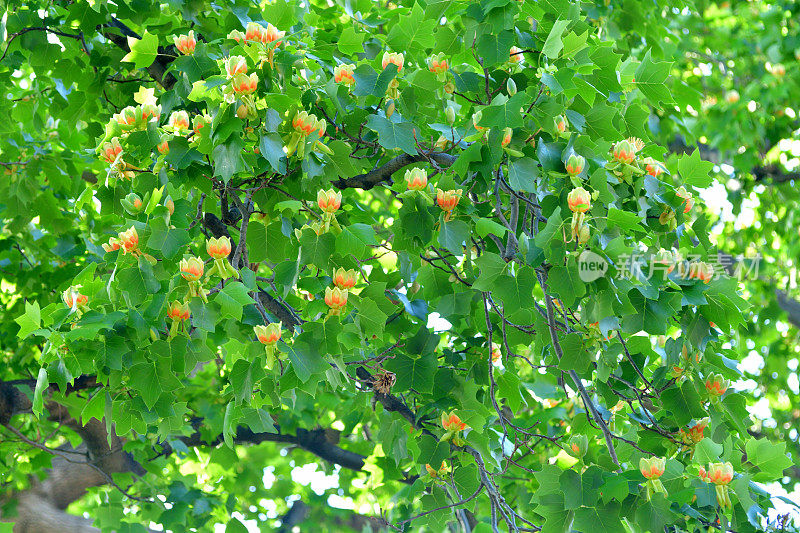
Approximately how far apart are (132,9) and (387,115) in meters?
1.28

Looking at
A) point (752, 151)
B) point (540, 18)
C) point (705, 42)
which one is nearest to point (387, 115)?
point (540, 18)

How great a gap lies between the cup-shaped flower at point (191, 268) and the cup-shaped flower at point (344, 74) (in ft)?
2.12

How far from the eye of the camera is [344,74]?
6.59ft

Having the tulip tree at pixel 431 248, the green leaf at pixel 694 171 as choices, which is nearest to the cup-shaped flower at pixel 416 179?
the tulip tree at pixel 431 248

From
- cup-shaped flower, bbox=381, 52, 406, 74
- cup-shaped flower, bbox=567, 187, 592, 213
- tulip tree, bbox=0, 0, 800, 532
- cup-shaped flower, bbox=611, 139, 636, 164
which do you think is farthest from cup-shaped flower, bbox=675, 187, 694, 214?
cup-shaped flower, bbox=381, 52, 406, 74

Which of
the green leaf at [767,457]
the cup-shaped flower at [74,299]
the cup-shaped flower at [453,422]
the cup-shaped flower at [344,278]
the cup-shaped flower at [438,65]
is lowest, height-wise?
the cup-shaped flower at [453,422]

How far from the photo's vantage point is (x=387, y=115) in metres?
2.01

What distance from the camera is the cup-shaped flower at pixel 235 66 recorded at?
173 centimetres

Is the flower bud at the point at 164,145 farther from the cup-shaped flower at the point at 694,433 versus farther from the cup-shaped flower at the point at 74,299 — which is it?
the cup-shaped flower at the point at 694,433

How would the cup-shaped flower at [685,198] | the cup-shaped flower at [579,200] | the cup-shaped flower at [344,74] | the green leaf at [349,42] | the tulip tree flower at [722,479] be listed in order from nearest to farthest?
the cup-shaped flower at [579,200] → the tulip tree flower at [722,479] → the cup-shaped flower at [685,198] → the cup-shaped flower at [344,74] → the green leaf at [349,42]

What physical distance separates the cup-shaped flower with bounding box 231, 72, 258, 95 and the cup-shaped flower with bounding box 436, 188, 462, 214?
0.52 meters

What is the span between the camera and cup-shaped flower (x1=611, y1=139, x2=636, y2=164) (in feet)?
6.01

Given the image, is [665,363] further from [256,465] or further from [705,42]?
[705,42]

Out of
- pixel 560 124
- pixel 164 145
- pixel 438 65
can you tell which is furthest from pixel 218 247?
pixel 560 124
